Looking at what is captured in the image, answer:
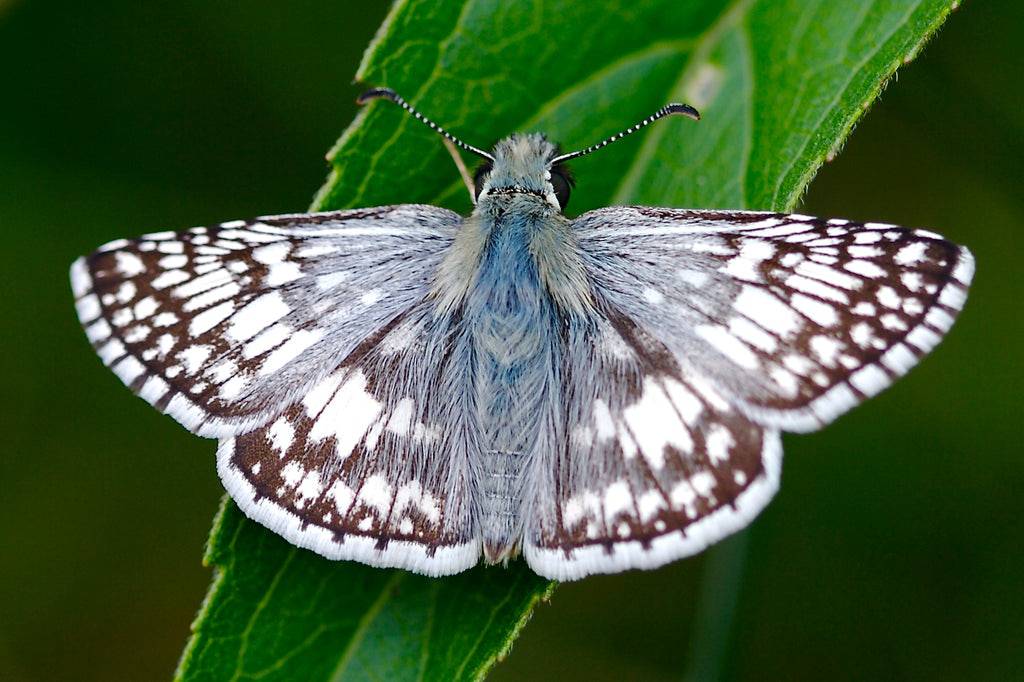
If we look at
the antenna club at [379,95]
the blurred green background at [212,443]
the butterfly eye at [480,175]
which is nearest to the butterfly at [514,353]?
the butterfly eye at [480,175]

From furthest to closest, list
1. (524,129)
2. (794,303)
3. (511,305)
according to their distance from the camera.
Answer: (524,129) < (511,305) < (794,303)

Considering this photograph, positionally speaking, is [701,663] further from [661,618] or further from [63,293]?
[63,293]

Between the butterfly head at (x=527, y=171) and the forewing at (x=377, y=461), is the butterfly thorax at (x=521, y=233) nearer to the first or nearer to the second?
the butterfly head at (x=527, y=171)

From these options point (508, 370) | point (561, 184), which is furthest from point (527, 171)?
point (508, 370)

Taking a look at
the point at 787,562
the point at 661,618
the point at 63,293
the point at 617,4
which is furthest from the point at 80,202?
the point at 787,562

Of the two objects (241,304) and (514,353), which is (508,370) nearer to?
(514,353)

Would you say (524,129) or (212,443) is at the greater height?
(524,129)

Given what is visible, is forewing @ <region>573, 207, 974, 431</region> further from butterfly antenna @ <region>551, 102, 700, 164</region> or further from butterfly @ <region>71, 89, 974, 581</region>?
butterfly antenna @ <region>551, 102, 700, 164</region>
